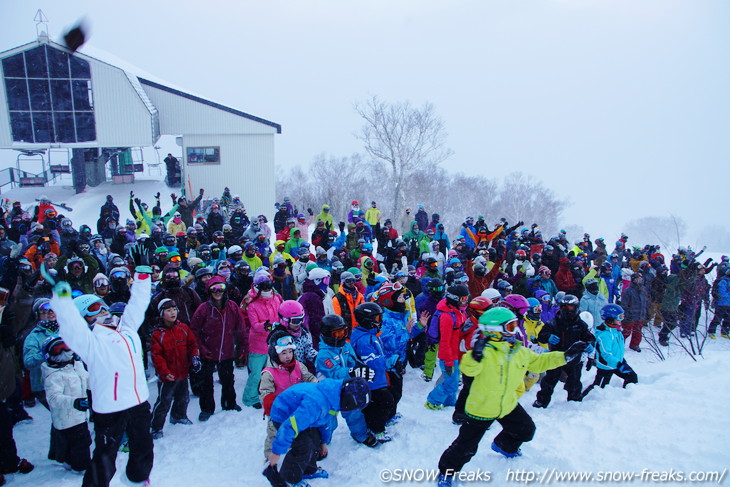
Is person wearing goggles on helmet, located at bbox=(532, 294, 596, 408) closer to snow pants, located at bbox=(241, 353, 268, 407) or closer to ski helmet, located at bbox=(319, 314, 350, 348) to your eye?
ski helmet, located at bbox=(319, 314, 350, 348)

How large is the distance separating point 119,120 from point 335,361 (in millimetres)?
19869

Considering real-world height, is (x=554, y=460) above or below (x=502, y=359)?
below

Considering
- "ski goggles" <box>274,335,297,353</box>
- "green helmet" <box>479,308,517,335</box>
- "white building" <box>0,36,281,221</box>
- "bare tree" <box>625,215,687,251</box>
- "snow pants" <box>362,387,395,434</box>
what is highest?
"white building" <box>0,36,281,221</box>

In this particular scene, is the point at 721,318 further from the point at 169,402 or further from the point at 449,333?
the point at 169,402

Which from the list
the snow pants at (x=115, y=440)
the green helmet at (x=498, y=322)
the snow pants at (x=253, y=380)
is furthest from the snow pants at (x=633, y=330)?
the snow pants at (x=115, y=440)

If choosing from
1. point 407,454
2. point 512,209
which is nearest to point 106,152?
Result: point 407,454

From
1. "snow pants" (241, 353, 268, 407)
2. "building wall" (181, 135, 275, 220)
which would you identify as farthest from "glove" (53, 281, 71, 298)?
"building wall" (181, 135, 275, 220)

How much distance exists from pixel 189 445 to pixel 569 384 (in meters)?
4.76

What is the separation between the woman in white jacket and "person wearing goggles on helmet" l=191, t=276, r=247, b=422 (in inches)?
53.2

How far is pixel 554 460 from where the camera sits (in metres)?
4.42

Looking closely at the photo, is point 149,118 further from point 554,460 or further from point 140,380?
point 554,460

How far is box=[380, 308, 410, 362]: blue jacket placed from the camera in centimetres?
553

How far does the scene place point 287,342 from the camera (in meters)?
4.56

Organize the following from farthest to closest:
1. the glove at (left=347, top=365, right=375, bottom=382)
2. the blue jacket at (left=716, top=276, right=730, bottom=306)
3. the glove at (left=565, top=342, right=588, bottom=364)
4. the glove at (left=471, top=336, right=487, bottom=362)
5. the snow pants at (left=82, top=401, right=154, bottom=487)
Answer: the blue jacket at (left=716, top=276, right=730, bottom=306) → the glove at (left=347, top=365, right=375, bottom=382) → the glove at (left=565, top=342, right=588, bottom=364) → the glove at (left=471, top=336, right=487, bottom=362) → the snow pants at (left=82, top=401, right=154, bottom=487)
